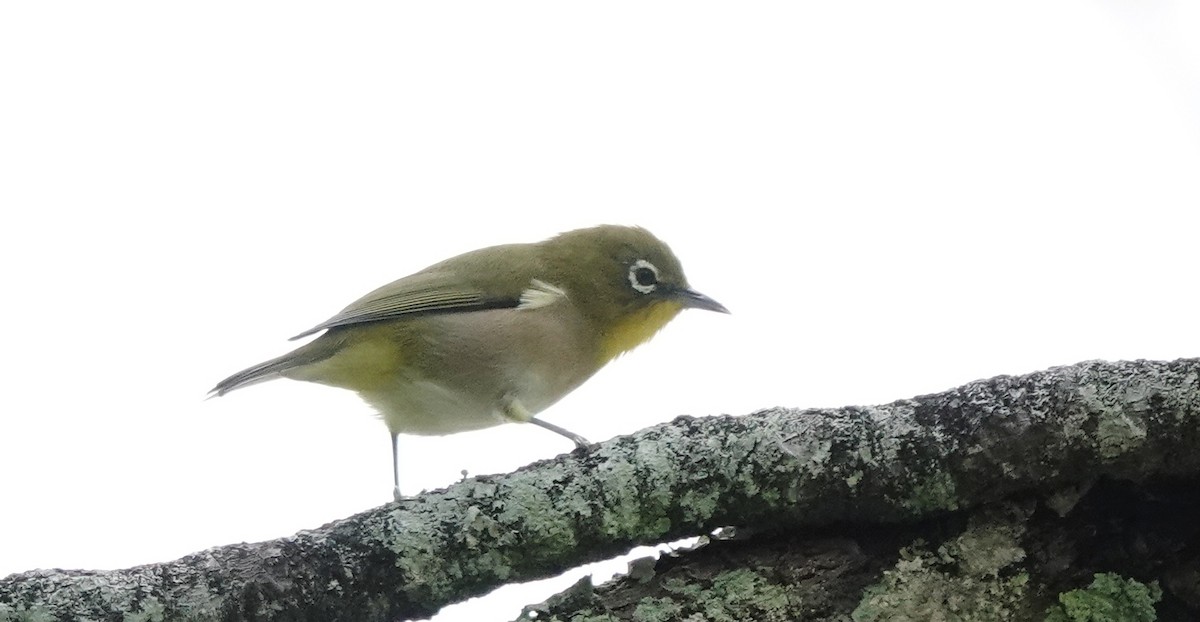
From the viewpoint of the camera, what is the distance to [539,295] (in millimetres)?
4586

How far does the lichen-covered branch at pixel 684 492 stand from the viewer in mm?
2262

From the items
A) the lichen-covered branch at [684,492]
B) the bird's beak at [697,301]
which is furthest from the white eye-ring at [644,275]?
the lichen-covered branch at [684,492]

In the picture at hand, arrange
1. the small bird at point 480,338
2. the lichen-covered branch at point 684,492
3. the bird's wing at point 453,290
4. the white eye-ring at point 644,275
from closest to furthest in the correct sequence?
the lichen-covered branch at point 684,492
the small bird at point 480,338
the bird's wing at point 453,290
the white eye-ring at point 644,275

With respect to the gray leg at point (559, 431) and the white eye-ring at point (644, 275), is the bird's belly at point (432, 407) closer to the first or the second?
the gray leg at point (559, 431)

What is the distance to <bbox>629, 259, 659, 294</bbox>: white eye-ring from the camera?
4918 mm

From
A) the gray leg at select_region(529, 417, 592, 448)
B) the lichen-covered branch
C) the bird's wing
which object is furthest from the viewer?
the bird's wing

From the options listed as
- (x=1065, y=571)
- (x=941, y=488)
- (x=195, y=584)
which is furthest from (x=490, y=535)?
(x=1065, y=571)

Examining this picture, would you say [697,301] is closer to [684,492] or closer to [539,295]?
[539,295]

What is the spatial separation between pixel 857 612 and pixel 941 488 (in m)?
0.34

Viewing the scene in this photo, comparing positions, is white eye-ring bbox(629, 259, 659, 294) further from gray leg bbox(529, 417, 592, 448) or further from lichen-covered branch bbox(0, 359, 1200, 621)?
lichen-covered branch bbox(0, 359, 1200, 621)

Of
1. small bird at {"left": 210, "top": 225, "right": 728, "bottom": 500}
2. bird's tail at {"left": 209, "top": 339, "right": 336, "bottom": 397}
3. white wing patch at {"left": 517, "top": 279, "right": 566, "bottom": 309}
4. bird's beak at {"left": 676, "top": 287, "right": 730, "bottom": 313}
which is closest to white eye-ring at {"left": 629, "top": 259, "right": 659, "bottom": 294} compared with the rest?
small bird at {"left": 210, "top": 225, "right": 728, "bottom": 500}

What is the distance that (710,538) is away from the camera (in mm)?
2514

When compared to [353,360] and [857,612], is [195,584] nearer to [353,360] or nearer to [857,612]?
[857,612]

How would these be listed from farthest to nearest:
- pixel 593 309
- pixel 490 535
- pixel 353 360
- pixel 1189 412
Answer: pixel 593 309
pixel 353 360
pixel 490 535
pixel 1189 412
